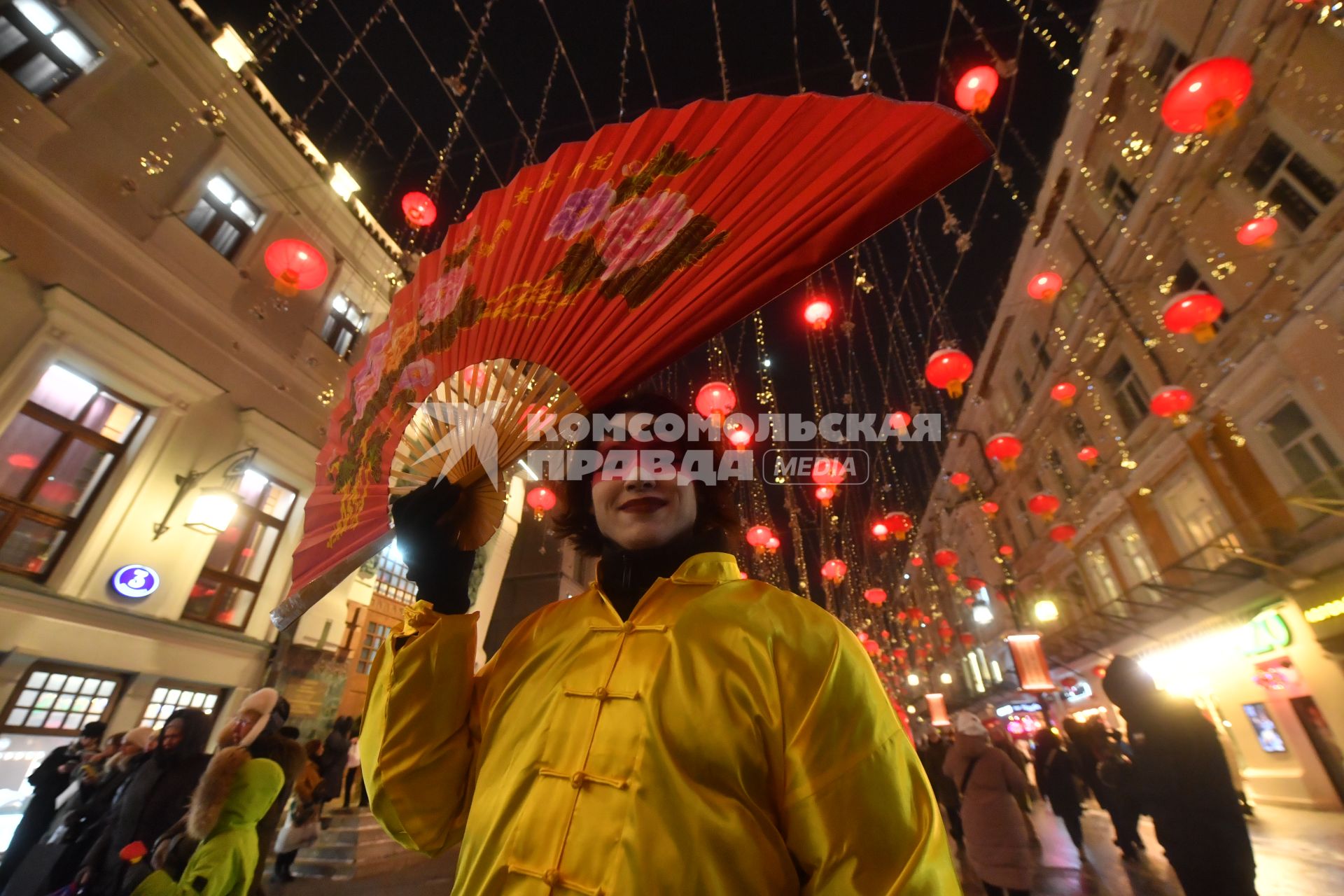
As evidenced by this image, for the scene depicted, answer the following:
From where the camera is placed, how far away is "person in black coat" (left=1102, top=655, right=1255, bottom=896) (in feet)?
11.2

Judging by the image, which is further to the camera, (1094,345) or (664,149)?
(1094,345)

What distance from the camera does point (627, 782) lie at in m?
1.10

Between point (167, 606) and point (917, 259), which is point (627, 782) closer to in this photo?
point (167, 606)

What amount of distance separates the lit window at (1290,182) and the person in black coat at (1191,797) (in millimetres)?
10358

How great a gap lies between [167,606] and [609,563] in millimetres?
9720

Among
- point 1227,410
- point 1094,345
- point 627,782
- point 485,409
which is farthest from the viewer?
point 1094,345

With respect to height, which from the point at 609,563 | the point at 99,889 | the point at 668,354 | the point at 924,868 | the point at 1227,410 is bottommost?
the point at 99,889

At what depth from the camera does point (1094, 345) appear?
631 inches

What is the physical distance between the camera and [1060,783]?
7367mm

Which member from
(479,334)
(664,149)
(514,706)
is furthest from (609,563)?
(664,149)

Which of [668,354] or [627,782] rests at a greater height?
[668,354]

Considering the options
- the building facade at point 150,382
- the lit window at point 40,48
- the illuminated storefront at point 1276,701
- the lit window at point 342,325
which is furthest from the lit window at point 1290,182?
the lit window at point 40,48

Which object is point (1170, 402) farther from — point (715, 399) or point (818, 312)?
point (715, 399)

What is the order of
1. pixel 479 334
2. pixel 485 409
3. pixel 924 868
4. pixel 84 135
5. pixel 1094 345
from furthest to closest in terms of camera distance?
pixel 1094 345 → pixel 84 135 → pixel 479 334 → pixel 485 409 → pixel 924 868
